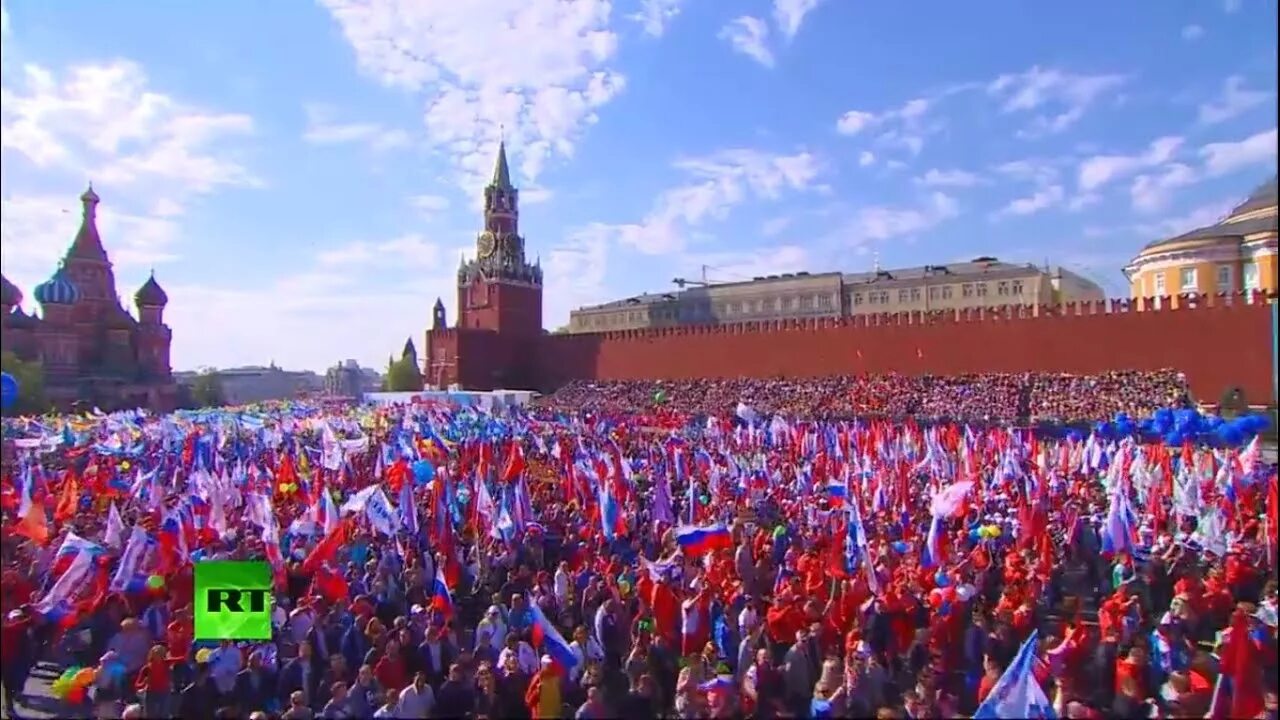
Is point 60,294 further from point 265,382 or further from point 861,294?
point 265,382

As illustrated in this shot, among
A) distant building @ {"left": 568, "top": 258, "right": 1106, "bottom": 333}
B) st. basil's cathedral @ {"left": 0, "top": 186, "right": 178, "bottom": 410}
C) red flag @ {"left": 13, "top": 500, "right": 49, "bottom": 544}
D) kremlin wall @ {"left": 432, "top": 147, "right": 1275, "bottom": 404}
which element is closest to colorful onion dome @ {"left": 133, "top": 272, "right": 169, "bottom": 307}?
st. basil's cathedral @ {"left": 0, "top": 186, "right": 178, "bottom": 410}

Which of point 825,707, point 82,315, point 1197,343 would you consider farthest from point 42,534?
point 82,315

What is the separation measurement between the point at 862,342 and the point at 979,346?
5.29m

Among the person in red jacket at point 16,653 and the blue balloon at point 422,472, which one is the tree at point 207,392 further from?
the person in red jacket at point 16,653

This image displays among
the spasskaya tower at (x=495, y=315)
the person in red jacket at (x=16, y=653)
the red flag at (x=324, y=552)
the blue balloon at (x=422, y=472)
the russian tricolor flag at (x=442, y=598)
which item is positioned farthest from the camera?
the spasskaya tower at (x=495, y=315)

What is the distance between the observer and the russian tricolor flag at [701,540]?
30.1 ft

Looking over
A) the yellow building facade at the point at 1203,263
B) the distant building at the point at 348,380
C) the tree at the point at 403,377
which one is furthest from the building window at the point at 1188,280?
the distant building at the point at 348,380

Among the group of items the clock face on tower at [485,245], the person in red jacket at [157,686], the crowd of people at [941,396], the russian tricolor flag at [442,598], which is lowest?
the person in red jacket at [157,686]

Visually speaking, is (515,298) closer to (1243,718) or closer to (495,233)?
(495,233)

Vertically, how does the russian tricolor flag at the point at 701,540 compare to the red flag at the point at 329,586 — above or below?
above

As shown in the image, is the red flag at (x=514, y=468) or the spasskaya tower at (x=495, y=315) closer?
the red flag at (x=514, y=468)

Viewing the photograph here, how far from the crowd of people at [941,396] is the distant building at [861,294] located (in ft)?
74.6

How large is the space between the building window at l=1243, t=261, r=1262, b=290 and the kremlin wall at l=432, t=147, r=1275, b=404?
1457 millimetres

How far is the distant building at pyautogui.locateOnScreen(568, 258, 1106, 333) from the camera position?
6066 cm
